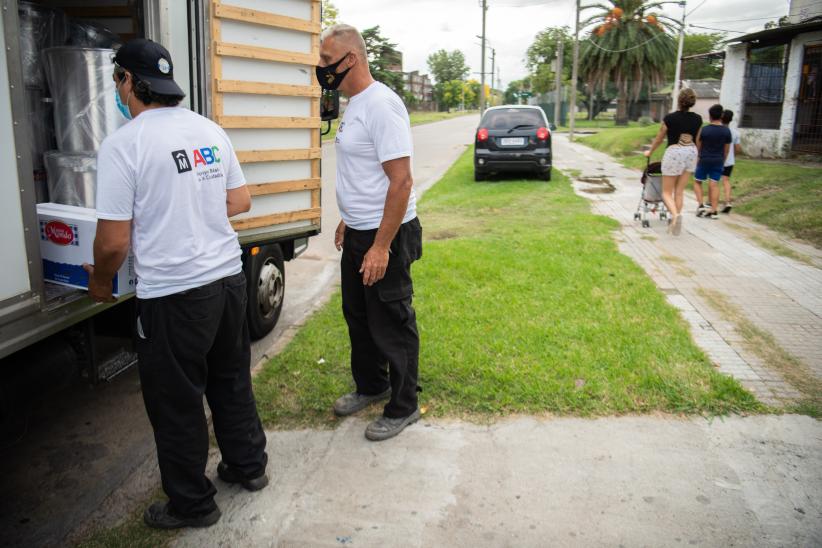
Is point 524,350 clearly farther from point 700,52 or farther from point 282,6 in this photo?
point 700,52

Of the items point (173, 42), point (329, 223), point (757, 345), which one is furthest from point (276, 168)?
point (329, 223)

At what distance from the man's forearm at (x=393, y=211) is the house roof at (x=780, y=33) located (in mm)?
15745

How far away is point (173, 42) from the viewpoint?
3.68m

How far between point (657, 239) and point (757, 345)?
12.2 feet

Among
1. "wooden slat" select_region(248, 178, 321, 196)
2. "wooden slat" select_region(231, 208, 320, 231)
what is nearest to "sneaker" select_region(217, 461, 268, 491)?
"wooden slat" select_region(231, 208, 320, 231)

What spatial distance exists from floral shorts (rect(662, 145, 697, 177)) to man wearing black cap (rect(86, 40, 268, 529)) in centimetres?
695

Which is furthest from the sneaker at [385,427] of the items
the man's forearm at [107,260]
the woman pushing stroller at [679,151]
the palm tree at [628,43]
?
the palm tree at [628,43]

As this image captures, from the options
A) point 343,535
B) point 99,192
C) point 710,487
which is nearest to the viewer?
point 99,192

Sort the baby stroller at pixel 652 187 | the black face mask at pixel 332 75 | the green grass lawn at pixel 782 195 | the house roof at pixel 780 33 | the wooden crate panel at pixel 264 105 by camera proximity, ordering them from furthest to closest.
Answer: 1. the house roof at pixel 780 33
2. the baby stroller at pixel 652 187
3. the green grass lawn at pixel 782 195
4. the wooden crate panel at pixel 264 105
5. the black face mask at pixel 332 75

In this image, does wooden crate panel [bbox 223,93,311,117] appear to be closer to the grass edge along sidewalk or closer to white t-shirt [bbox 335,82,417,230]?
white t-shirt [bbox 335,82,417,230]

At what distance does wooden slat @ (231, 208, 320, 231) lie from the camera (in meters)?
4.29

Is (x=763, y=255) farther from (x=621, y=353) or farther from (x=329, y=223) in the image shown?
(x=329, y=223)

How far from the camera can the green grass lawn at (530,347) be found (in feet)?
12.5

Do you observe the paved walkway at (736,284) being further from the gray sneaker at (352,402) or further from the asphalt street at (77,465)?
the asphalt street at (77,465)
